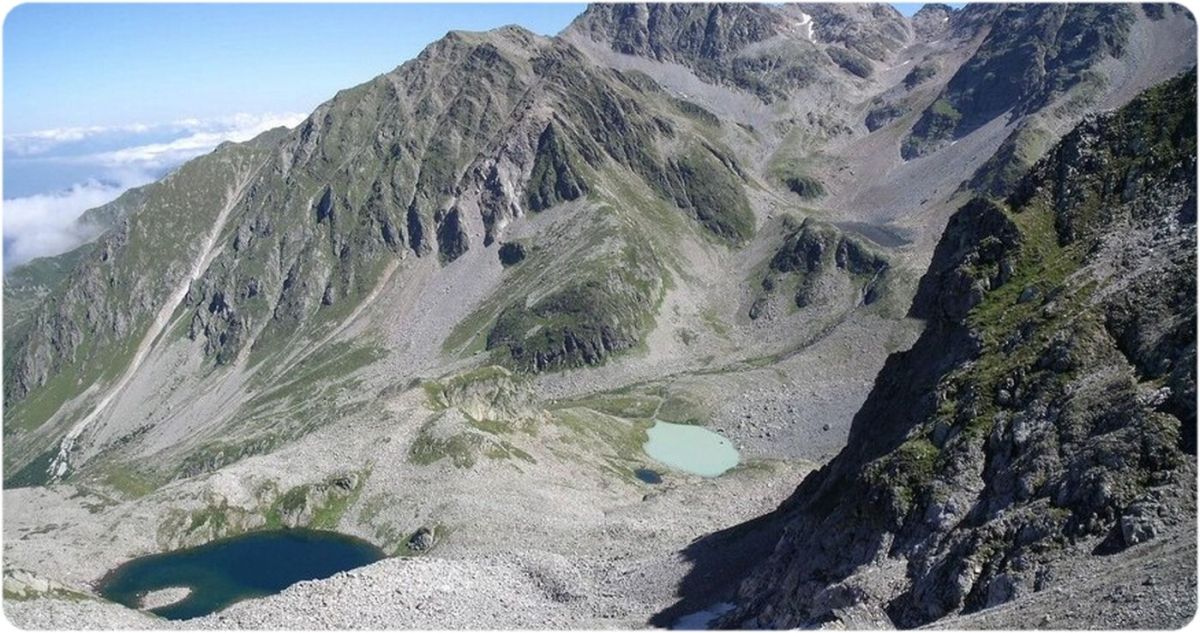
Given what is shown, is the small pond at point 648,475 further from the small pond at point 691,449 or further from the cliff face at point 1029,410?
the cliff face at point 1029,410

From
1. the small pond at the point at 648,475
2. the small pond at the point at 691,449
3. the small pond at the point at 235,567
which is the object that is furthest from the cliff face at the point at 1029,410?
the small pond at the point at 691,449

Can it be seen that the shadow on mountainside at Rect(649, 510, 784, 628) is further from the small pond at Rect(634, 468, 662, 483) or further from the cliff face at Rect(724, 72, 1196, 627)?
the small pond at Rect(634, 468, 662, 483)

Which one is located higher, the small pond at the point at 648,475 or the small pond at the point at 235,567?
the small pond at the point at 235,567

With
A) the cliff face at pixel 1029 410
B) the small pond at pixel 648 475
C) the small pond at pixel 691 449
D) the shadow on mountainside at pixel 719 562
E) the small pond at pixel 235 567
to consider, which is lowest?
the small pond at pixel 691 449

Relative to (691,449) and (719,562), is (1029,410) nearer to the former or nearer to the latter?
(719,562)

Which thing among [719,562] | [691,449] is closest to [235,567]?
[719,562]

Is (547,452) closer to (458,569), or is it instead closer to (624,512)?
(624,512)

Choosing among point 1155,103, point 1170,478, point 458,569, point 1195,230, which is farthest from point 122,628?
point 1155,103

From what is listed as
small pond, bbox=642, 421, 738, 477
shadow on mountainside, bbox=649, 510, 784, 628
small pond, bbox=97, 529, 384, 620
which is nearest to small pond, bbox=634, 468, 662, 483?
small pond, bbox=642, 421, 738, 477
